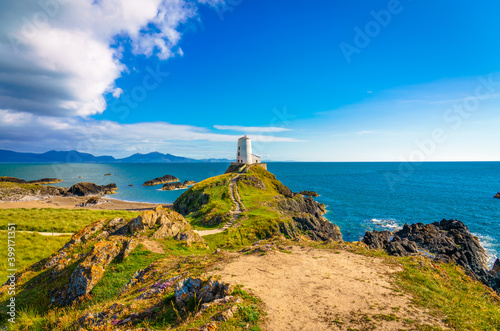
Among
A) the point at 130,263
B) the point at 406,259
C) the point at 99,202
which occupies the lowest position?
the point at 99,202

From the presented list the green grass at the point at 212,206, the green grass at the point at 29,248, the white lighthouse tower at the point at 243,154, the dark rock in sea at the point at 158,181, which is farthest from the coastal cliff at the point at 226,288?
the dark rock in sea at the point at 158,181

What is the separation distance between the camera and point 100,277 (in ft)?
44.9

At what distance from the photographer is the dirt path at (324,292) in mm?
10148

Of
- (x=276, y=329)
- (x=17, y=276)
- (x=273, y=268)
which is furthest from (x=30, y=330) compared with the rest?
(x=273, y=268)

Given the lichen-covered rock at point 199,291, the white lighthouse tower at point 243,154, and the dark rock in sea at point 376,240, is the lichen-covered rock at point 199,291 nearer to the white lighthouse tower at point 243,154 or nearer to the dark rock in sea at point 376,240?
the dark rock in sea at point 376,240

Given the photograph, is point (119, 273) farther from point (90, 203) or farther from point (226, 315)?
point (90, 203)

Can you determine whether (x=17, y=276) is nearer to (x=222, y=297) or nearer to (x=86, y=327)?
(x=86, y=327)

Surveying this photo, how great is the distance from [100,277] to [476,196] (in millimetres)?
117554

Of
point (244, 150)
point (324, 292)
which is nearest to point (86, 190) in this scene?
point (244, 150)

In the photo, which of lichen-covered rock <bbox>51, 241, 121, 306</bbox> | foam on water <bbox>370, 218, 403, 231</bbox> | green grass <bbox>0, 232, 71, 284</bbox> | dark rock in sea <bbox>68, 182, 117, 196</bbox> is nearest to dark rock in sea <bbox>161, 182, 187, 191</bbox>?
dark rock in sea <bbox>68, 182, 117, 196</bbox>

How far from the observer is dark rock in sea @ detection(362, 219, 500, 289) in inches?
1315

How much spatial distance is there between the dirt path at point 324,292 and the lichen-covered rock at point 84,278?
7025 mm

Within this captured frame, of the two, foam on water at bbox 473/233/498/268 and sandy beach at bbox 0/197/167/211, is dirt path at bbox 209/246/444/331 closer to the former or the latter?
foam on water at bbox 473/233/498/268

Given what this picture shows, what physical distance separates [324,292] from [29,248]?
30.8 metres
